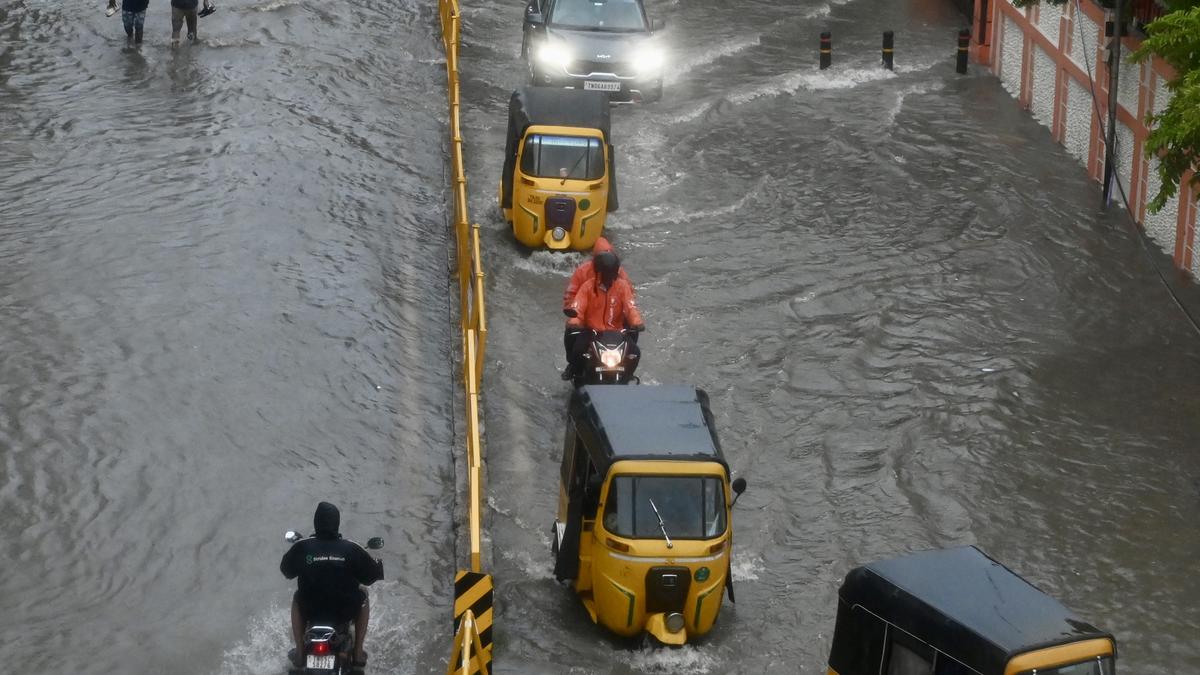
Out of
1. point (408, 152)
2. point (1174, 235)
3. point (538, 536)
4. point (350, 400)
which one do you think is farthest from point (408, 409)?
point (1174, 235)

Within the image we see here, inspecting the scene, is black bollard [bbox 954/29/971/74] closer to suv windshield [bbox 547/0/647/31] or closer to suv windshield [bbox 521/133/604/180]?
suv windshield [bbox 547/0/647/31]

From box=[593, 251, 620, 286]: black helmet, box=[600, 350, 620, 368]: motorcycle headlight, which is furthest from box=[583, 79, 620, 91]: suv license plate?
box=[600, 350, 620, 368]: motorcycle headlight

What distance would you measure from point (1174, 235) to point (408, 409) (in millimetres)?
10920

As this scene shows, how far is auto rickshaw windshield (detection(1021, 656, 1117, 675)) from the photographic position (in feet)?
34.4

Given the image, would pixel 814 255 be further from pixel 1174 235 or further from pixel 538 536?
pixel 538 536

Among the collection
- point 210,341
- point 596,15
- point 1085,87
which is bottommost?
point 210,341

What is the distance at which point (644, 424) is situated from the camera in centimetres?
1355

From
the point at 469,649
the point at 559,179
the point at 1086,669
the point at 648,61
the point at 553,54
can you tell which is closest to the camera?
the point at 1086,669

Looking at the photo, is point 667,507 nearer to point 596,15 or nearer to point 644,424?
point 644,424

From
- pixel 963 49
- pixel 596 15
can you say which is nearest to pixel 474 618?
pixel 596 15

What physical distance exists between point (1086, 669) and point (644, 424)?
4.10 metres

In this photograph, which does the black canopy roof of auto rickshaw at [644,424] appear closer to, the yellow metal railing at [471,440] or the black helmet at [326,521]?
the yellow metal railing at [471,440]

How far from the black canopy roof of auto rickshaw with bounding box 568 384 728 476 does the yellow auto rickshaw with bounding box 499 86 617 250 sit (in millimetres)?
7913

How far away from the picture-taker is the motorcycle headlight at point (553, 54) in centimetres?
2870
